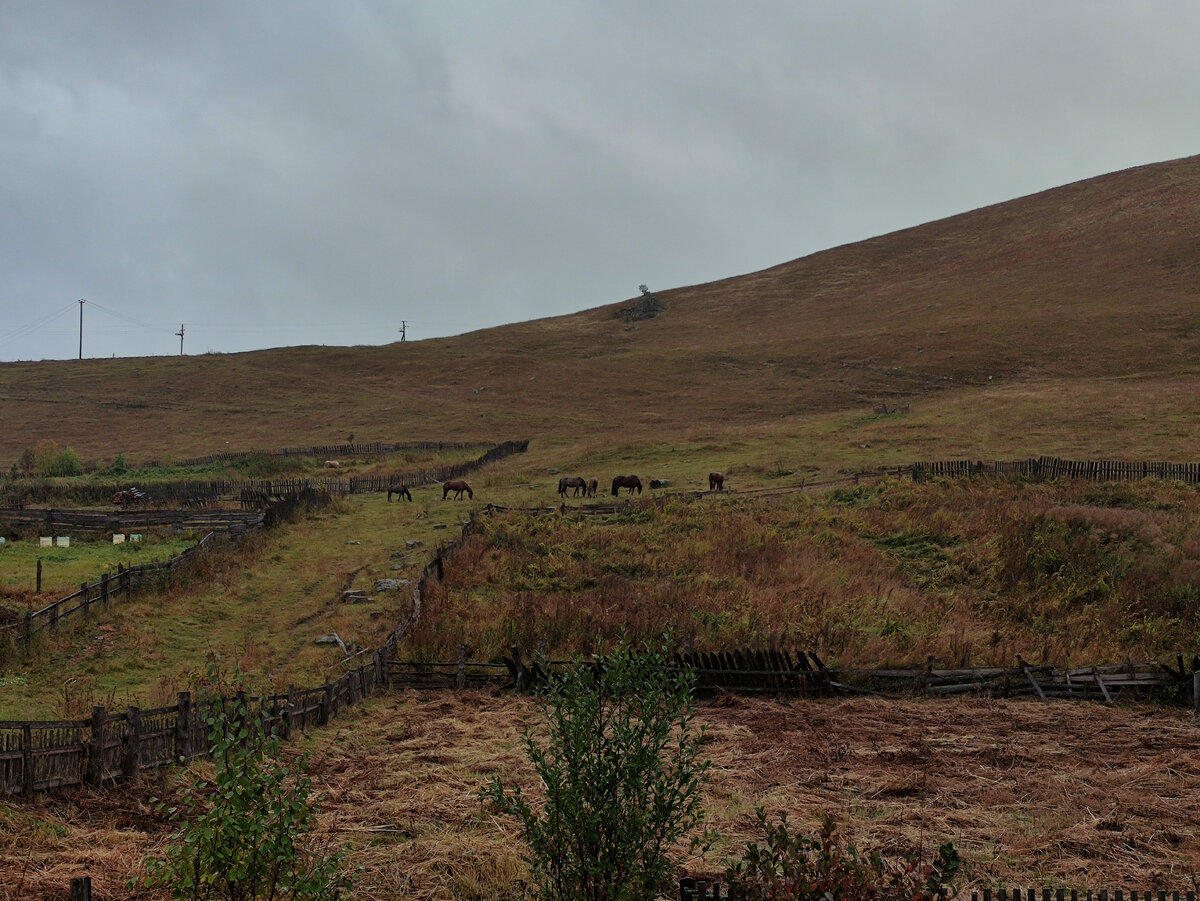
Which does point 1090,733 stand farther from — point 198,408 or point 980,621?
point 198,408

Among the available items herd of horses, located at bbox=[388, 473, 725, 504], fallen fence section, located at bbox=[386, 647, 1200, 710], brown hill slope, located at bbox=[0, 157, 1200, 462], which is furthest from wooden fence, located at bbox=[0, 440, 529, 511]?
fallen fence section, located at bbox=[386, 647, 1200, 710]

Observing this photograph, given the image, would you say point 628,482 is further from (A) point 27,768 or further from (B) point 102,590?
(A) point 27,768

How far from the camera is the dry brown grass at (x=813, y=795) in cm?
891

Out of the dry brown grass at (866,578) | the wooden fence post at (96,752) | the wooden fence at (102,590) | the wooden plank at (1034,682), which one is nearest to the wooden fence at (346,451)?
→ the wooden fence at (102,590)

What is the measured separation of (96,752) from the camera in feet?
34.7

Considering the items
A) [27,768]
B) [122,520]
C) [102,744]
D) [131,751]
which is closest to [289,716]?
[131,751]

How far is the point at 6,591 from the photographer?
20.3m

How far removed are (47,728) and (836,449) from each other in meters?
38.5

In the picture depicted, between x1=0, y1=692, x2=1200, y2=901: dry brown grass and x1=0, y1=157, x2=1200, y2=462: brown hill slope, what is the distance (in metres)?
44.6

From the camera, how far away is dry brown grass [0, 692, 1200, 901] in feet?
29.2

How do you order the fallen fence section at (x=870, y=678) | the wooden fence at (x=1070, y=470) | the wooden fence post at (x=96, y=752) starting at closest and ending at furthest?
the wooden fence post at (x=96, y=752), the fallen fence section at (x=870, y=678), the wooden fence at (x=1070, y=470)

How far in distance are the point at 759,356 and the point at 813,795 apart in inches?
2904

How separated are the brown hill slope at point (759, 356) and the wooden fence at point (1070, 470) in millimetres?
26073

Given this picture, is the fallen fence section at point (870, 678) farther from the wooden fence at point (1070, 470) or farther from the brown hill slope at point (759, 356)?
the brown hill slope at point (759, 356)
